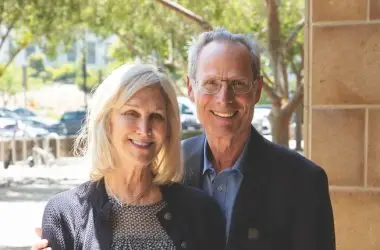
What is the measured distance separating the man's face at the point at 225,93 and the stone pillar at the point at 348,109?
79 centimetres

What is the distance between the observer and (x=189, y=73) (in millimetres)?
1611

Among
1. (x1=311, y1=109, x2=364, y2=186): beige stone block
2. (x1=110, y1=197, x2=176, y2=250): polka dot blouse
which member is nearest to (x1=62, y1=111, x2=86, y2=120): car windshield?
(x1=311, y1=109, x2=364, y2=186): beige stone block

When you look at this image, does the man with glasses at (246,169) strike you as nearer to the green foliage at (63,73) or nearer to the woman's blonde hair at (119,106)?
the woman's blonde hair at (119,106)

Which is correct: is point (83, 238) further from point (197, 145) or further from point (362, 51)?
point (362, 51)

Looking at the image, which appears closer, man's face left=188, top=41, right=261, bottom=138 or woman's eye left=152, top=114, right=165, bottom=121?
woman's eye left=152, top=114, right=165, bottom=121

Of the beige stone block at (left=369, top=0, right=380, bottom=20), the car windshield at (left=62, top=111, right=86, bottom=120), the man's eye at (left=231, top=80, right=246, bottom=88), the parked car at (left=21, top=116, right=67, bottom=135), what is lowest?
the parked car at (left=21, top=116, right=67, bottom=135)

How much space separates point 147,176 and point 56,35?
8261 mm

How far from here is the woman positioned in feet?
4.37

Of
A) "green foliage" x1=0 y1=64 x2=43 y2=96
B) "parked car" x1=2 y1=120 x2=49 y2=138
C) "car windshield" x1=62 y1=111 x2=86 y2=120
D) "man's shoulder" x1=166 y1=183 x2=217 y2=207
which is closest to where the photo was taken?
"man's shoulder" x1=166 y1=183 x2=217 y2=207

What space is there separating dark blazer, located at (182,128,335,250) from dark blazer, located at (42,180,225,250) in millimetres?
78

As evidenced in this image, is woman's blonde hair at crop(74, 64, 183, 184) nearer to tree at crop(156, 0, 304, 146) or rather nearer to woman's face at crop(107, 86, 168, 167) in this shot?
woman's face at crop(107, 86, 168, 167)

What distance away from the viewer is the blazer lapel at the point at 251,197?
1.47 metres

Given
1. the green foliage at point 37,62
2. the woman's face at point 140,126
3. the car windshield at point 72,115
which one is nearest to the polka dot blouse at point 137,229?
the woman's face at point 140,126

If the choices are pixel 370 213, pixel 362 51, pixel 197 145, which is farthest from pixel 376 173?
pixel 197 145
